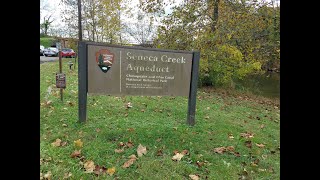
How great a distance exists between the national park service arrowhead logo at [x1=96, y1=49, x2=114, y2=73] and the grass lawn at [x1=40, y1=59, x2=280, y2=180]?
1.06 meters

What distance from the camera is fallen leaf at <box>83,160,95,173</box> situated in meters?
2.87

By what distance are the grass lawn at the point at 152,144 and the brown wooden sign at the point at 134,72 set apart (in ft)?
1.84

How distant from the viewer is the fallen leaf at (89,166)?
2873mm

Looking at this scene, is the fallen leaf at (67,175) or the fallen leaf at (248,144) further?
the fallen leaf at (248,144)

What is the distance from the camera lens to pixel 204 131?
4.57 meters

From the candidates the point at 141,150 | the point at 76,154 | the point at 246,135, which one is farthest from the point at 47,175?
the point at 246,135

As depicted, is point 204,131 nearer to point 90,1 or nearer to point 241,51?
point 241,51

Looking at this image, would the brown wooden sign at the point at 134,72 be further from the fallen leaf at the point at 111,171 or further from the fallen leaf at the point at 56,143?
the fallen leaf at the point at 111,171

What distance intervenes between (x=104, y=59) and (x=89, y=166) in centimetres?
199

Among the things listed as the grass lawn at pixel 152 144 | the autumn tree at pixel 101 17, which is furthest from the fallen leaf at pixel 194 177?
the autumn tree at pixel 101 17

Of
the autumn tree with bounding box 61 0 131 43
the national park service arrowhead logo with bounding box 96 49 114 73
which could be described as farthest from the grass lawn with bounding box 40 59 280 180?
the autumn tree with bounding box 61 0 131 43

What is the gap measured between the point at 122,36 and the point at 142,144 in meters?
16.2

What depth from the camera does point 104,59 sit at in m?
4.27
